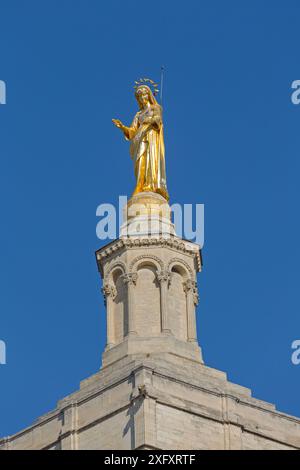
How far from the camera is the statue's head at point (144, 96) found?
102 m

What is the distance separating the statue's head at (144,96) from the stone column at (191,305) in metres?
10.3

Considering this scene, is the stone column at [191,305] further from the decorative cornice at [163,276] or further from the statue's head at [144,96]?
the statue's head at [144,96]

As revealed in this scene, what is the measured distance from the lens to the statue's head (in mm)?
101500

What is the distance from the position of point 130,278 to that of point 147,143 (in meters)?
8.45

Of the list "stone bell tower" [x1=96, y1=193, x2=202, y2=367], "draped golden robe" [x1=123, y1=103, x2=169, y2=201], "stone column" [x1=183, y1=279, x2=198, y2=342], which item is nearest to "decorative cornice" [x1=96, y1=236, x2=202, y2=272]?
"stone bell tower" [x1=96, y1=193, x2=202, y2=367]

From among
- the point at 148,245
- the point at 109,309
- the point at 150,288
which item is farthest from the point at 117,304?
the point at 148,245

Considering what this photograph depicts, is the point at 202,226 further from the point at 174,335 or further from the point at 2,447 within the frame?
the point at 2,447

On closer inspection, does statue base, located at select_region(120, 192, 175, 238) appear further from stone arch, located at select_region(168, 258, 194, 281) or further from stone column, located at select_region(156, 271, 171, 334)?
stone column, located at select_region(156, 271, 171, 334)

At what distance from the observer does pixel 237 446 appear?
89562mm

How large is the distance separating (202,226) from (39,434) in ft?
45.8

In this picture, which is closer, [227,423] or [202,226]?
[227,423]
